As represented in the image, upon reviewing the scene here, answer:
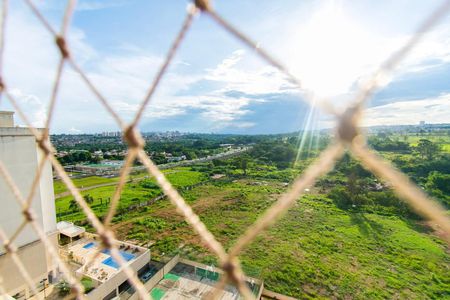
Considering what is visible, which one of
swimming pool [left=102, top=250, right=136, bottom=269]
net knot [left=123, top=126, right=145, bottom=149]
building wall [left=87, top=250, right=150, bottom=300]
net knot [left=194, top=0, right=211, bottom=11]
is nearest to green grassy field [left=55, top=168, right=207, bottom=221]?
swimming pool [left=102, top=250, right=136, bottom=269]

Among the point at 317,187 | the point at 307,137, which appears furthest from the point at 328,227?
the point at 307,137

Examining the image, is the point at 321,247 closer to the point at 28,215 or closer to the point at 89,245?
the point at 89,245

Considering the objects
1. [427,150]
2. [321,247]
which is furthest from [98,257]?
[427,150]

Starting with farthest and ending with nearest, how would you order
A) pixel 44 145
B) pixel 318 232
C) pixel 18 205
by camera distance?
pixel 318 232
pixel 18 205
pixel 44 145

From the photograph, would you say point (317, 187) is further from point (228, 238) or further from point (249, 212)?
point (228, 238)

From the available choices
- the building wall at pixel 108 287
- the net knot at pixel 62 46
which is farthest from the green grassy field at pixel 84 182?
the net knot at pixel 62 46

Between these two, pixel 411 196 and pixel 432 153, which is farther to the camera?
pixel 432 153
